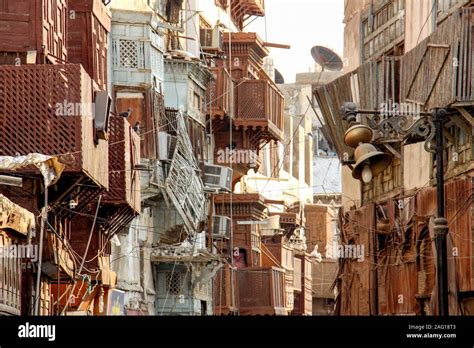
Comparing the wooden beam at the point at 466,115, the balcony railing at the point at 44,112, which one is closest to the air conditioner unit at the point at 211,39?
the balcony railing at the point at 44,112

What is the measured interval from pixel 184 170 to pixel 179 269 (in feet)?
11.6

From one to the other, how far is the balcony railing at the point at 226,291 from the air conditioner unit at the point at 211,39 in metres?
7.66

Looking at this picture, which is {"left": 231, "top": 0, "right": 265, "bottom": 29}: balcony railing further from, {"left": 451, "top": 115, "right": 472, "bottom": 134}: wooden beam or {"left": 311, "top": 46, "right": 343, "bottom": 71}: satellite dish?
{"left": 451, "top": 115, "right": 472, "bottom": 134}: wooden beam

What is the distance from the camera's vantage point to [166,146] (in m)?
59.9

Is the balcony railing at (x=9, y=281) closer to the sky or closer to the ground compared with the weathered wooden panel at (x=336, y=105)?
closer to the ground

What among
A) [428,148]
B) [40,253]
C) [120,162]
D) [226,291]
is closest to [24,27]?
[40,253]

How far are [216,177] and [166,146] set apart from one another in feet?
29.8

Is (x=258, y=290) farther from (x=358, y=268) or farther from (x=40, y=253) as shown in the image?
(x=40, y=253)

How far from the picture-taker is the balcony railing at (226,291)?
7394cm

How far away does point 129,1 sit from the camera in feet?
191

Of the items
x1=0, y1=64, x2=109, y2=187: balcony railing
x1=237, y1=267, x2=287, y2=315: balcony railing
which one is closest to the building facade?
x1=0, y1=64, x2=109, y2=187: balcony railing

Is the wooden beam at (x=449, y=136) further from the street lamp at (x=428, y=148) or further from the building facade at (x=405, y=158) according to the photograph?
the street lamp at (x=428, y=148)

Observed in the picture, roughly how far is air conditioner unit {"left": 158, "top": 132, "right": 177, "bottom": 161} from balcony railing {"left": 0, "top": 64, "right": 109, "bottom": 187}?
18914 mm

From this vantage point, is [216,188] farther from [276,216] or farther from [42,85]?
[42,85]
